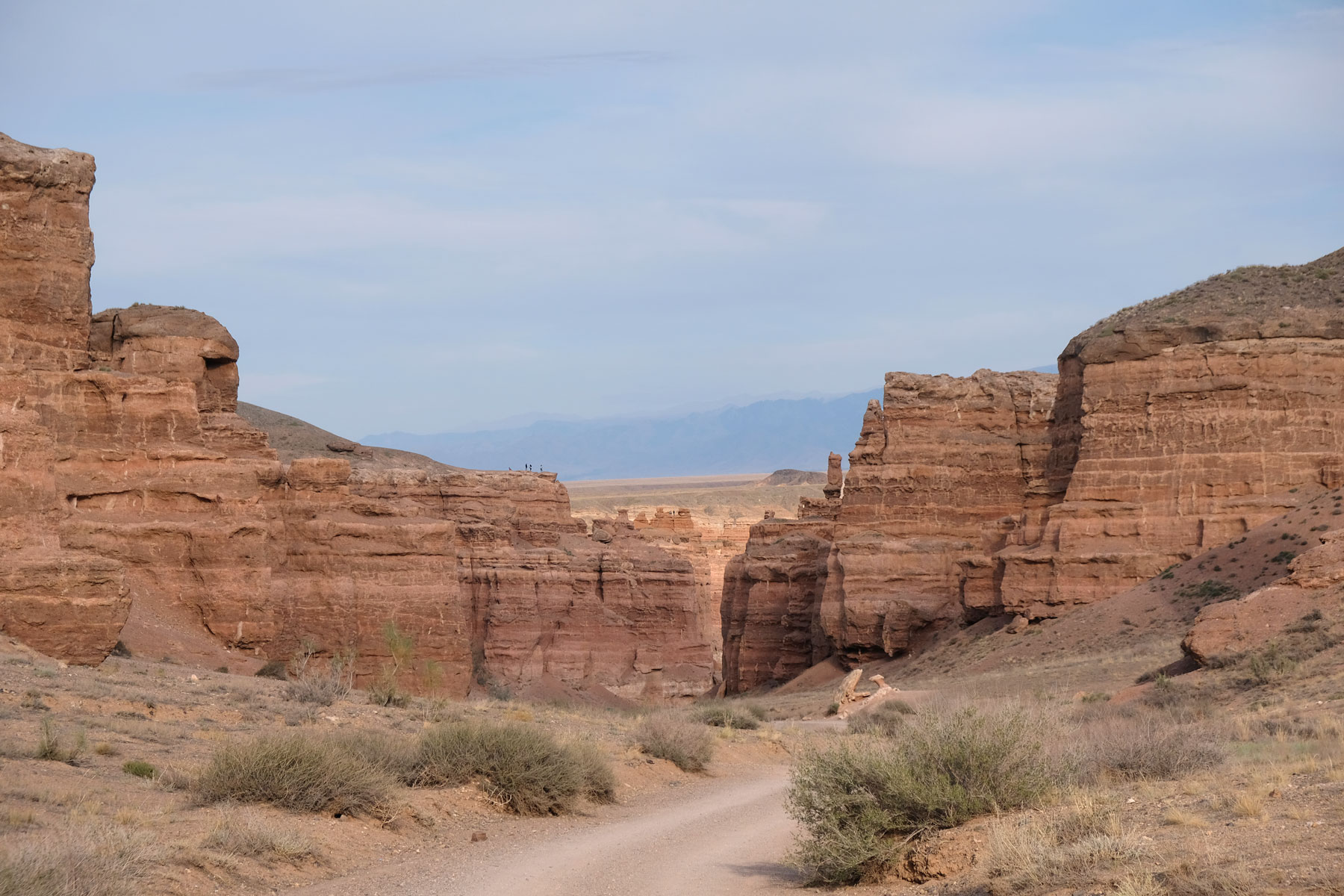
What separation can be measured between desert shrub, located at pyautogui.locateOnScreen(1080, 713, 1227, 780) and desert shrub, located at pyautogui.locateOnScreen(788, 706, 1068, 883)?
126 cm

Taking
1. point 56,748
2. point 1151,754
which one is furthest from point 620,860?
point 56,748

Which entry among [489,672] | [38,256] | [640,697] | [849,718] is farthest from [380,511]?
[640,697]

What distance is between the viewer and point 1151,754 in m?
14.1

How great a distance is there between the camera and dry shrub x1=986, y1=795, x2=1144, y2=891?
10.0 m

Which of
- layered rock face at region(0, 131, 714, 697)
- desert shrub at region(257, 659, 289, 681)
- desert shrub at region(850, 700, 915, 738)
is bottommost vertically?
desert shrub at region(850, 700, 915, 738)

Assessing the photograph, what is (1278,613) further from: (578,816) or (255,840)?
(255,840)

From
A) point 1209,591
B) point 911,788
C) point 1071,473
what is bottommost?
point 911,788

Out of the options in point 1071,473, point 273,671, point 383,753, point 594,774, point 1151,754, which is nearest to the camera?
point 1151,754

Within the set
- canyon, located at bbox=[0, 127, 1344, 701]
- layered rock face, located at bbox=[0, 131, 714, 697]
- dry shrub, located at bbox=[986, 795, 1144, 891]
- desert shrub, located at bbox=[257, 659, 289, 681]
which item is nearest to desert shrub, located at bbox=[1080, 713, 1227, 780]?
dry shrub, located at bbox=[986, 795, 1144, 891]

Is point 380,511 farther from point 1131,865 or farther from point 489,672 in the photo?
point 1131,865

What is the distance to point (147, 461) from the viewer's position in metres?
33.7

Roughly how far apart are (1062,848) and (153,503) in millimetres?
27338

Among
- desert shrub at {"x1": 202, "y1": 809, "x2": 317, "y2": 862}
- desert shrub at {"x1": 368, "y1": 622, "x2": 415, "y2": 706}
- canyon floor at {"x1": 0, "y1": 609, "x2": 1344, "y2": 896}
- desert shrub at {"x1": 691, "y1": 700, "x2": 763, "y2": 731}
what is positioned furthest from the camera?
desert shrub at {"x1": 368, "y1": 622, "x2": 415, "y2": 706}

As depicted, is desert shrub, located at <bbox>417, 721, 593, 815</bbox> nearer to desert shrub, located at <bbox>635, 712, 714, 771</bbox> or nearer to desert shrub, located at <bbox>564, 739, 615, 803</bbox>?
desert shrub, located at <bbox>564, 739, 615, 803</bbox>
